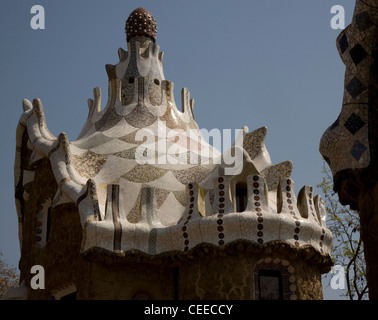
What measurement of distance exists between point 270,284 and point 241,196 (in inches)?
65.8

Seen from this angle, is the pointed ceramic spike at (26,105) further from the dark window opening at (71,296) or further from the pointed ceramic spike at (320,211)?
the pointed ceramic spike at (320,211)

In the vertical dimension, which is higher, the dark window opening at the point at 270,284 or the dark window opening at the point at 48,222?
the dark window opening at the point at 48,222

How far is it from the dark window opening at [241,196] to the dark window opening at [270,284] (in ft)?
4.44

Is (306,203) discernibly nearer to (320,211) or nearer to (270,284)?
(320,211)

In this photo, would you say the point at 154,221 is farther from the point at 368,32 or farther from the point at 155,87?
the point at 368,32

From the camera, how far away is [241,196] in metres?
9.59

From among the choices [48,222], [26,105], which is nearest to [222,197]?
[48,222]

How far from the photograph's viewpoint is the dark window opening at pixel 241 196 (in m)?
9.52

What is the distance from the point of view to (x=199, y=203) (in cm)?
891

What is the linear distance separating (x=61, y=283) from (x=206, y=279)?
246 centimetres

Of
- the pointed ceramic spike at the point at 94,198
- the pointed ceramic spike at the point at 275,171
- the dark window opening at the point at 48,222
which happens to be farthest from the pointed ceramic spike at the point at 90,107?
the pointed ceramic spike at the point at 275,171

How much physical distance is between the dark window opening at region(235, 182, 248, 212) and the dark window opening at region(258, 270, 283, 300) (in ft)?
4.44
